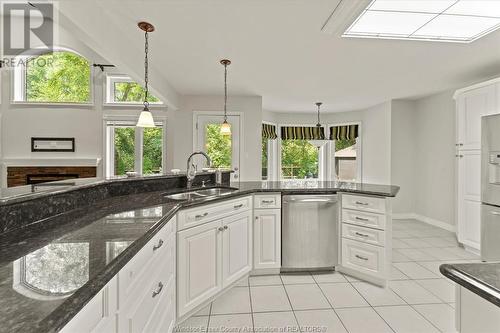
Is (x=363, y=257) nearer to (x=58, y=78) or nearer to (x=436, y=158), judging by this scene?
(x=436, y=158)

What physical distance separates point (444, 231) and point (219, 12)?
5116mm

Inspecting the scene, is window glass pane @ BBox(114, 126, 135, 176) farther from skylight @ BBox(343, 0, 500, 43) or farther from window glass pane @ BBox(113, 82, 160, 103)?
skylight @ BBox(343, 0, 500, 43)

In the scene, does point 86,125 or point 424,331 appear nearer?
point 424,331

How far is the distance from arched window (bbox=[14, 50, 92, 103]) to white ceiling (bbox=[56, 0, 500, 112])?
8.63 feet

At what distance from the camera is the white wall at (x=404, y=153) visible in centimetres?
544

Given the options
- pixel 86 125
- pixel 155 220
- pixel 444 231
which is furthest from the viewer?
pixel 86 125

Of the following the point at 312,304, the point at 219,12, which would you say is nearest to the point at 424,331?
the point at 312,304

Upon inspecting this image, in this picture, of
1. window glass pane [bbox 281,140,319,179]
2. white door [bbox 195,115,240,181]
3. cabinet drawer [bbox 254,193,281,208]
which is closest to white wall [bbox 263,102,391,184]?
→ window glass pane [bbox 281,140,319,179]

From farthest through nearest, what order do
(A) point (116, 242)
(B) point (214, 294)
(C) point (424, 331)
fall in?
(B) point (214, 294) → (C) point (424, 331) → (A) point (116, 242)

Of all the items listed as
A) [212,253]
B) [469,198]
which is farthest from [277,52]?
[469,198]

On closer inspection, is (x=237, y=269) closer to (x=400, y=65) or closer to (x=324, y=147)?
(x=400, y=65)

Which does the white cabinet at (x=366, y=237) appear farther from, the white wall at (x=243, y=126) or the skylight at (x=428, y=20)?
the white wall at (x=243, y=126)

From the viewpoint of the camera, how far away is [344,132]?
670cm

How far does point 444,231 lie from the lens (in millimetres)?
4520
